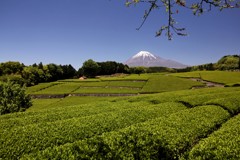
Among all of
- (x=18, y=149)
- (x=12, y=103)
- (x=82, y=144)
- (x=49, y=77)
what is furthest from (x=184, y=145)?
(x=49, y=77)

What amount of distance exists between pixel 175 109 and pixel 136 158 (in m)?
13.4

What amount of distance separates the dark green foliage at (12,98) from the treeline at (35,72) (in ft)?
208

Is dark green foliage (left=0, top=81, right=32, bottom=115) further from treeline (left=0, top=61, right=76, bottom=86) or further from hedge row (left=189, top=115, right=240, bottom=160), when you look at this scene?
treeline (left=0, top=61, right=76, bottom=86)

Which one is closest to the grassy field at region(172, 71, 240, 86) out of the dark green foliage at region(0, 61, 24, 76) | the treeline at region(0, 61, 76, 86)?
the treeline at region(0, 61, 76, 86)

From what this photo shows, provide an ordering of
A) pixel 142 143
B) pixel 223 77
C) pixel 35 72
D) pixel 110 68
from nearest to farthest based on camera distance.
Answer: pixel 142 143
pixel 223 77
pixel 35 72
pixel 110 68

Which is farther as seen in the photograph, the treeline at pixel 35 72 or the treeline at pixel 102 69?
the treeline at pixel 102 69

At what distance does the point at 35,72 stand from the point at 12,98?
80.1m

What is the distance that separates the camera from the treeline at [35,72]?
390 ft

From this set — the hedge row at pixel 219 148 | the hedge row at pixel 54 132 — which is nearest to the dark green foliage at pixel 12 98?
the hedge row at pixel 54 132

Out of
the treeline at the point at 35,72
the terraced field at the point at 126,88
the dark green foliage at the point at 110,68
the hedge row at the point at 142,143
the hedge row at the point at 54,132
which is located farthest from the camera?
the dark green foliage at the point at 110,68

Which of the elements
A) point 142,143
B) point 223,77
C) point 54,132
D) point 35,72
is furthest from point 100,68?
point 142,143

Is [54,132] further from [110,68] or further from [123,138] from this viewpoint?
[110,68]

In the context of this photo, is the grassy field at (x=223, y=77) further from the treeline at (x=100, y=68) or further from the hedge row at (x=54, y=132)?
the treeline at (x=100, y=68)

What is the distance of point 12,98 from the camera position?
47.1 metres
